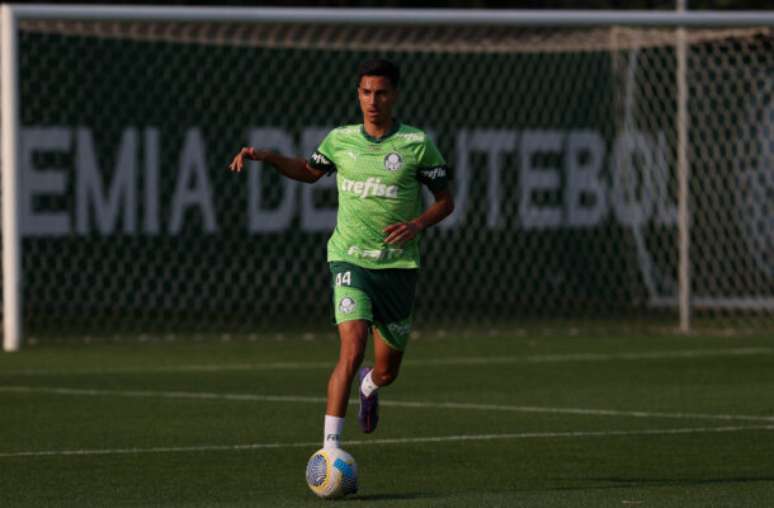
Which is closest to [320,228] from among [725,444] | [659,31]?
[659,31]

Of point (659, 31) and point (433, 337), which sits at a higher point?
point (659, 31)

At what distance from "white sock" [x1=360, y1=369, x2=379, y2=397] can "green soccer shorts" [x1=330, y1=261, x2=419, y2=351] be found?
16.4 inches

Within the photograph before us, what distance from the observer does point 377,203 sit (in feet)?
29.8

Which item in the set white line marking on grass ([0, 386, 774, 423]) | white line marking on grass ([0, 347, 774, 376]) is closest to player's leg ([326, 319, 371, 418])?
white line marking on grass ([0, 386, 774, 423])

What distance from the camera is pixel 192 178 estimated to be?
66.8ft

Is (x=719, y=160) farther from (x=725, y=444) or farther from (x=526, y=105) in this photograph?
(x=725, y=444)

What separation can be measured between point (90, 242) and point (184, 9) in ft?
11.8

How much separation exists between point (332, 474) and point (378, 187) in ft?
4.94

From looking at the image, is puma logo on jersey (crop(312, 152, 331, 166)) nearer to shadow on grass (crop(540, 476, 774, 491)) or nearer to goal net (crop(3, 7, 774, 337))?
shadow on grass (crop(540, 476, 774, 491))

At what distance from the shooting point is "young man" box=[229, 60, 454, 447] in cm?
891

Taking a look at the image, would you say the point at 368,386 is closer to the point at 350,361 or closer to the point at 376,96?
the point at 350,361

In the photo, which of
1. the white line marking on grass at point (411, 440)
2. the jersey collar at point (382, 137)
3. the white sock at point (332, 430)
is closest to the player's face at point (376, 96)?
the jersey collar at point (382, 137)

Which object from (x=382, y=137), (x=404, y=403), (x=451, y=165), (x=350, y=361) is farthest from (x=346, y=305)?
(x=451, y=165)

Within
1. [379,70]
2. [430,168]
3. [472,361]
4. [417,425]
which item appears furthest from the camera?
[472,361]
